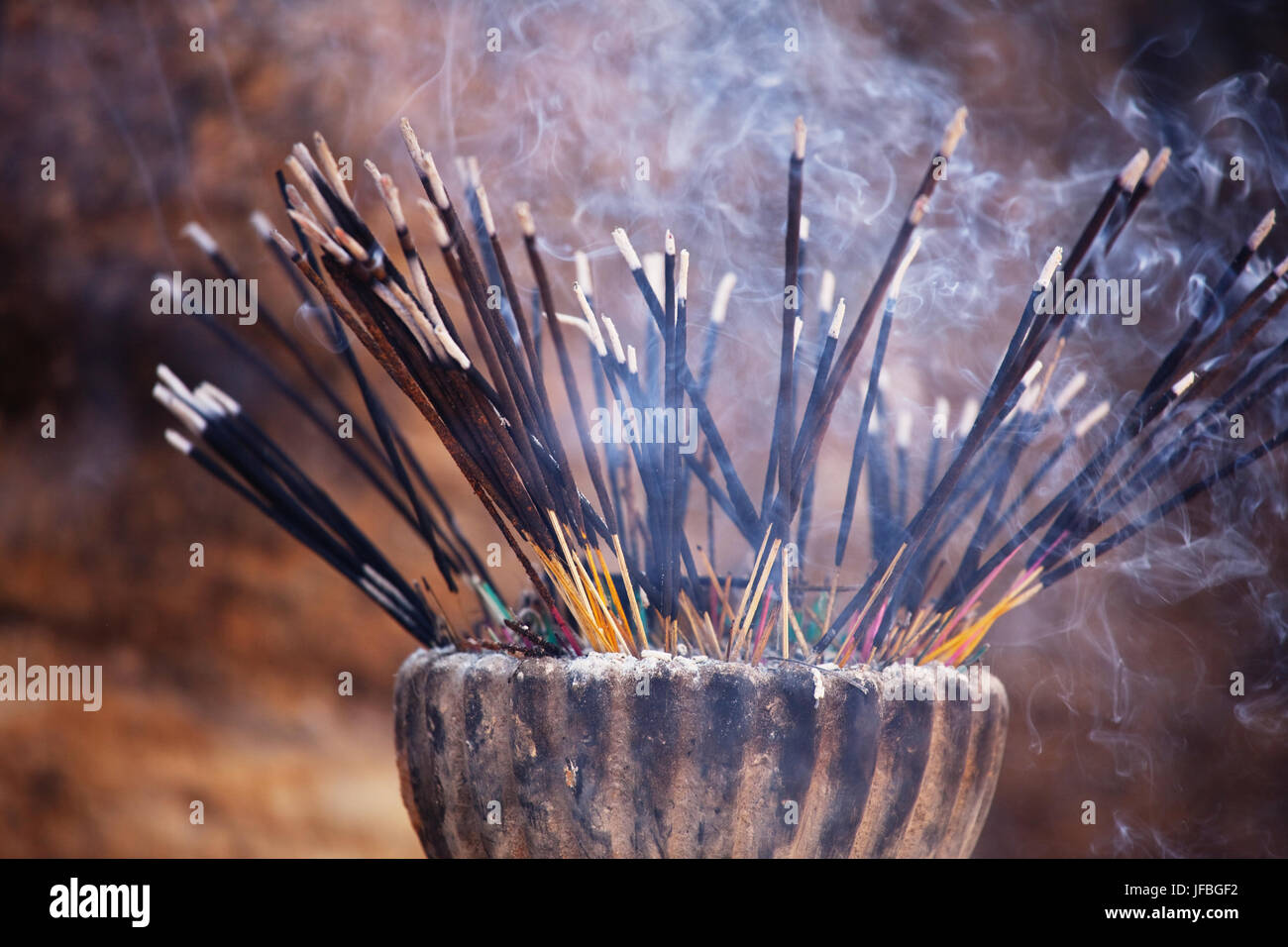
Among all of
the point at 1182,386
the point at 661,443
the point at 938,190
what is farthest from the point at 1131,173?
the point at 938,190

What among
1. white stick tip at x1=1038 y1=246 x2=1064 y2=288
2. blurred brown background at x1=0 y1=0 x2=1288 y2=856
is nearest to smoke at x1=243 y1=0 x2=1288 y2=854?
blurred brown background at x1=0 y1=0 x2=1288 y2=856

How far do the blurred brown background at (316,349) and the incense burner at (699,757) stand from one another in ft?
3.22

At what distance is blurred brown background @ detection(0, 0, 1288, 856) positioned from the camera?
1656 millimetres

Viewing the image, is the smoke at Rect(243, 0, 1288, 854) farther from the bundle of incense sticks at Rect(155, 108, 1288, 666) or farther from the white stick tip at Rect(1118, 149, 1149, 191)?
the white stick tip at Rect(1118, 149, 1149, 191)

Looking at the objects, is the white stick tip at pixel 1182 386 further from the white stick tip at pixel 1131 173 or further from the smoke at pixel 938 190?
the smoke at pixel 938 190

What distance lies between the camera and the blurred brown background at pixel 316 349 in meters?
1.66

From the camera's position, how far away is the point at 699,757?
0.70 m

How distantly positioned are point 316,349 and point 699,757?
1343 millimetres

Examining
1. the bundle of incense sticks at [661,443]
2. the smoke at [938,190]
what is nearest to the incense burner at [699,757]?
the bundle of incense sticks at [661,443]

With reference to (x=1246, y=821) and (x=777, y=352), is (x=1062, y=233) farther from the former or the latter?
(x=1246, y=821)

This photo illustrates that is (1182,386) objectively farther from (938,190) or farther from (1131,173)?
(938,190)

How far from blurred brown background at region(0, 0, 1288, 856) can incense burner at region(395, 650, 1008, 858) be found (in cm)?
98
